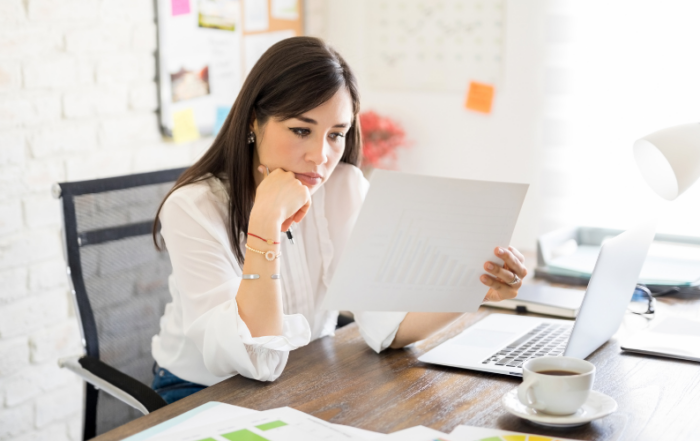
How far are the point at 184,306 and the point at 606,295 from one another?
70 cm

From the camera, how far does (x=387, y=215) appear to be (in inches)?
38.2

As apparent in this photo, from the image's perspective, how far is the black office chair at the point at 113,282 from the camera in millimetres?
1364

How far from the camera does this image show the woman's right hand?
1.19 metres

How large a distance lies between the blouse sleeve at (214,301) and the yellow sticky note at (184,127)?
1059 millimetres

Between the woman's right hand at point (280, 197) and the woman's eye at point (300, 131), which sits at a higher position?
the woman's eye at point (300, 131)

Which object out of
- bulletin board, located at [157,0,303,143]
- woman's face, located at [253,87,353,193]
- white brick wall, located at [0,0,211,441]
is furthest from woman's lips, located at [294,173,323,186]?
bulletin board, located at [157,0,303,143]

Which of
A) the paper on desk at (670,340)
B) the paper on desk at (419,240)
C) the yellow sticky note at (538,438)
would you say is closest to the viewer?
the yellow sticky note at (538,438)

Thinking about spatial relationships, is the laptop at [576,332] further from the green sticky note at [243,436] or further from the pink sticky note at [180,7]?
the pink sticky note at [180,7]

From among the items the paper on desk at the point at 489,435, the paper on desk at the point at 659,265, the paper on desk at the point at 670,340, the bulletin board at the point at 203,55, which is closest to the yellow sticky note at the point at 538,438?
the paper on desk at the point at 489,435

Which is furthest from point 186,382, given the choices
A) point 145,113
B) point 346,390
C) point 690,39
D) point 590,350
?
point 690,39

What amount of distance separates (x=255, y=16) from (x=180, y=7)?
0.43 m

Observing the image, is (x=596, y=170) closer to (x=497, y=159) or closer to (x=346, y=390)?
(x=497, y=159)

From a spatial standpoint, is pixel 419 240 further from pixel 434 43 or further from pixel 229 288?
pixel 434 43

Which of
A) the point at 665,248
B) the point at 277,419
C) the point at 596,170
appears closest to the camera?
the point at 277,419
